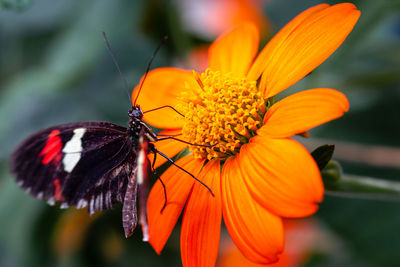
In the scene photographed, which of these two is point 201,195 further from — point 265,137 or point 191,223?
point 265,137

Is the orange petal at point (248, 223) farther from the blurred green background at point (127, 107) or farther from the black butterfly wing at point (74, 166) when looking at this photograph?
the blurred green background at point (127, 107)

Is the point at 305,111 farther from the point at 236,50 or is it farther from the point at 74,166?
the point at 74,166

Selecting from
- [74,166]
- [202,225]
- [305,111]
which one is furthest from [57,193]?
[305,111]

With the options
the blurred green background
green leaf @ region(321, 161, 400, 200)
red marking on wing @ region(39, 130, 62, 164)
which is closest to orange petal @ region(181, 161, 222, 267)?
green leaf @ region(321, 161, 400, 200)

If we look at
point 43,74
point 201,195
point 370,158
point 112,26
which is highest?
point 112,26

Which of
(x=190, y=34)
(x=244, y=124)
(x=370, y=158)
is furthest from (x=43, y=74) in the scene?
(x=370, y=158)

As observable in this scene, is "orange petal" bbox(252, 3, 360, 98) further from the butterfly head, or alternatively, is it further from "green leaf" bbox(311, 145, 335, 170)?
the butterfly head

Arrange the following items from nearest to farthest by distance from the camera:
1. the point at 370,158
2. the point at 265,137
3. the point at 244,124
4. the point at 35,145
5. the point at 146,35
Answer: the point at 265,137 < the point at 244,124 < the point at 35,145 < the point at 370,158 < the point at 146,35

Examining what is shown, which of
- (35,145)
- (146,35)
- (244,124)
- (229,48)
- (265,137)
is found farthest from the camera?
(146,35)
